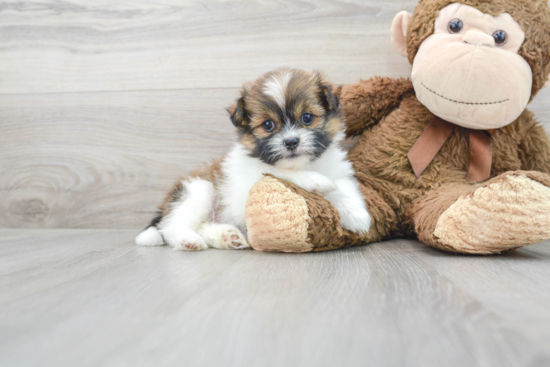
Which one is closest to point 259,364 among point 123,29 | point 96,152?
point 96,152

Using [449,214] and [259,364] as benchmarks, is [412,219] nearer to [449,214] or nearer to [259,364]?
[449,214]

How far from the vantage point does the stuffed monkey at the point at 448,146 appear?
1.21 metres

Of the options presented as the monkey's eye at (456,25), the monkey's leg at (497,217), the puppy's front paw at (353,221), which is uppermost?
the monkey's eye at (456,25)

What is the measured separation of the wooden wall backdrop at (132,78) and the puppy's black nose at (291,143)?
77 cm

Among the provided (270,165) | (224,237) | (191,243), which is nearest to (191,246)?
(191,243)

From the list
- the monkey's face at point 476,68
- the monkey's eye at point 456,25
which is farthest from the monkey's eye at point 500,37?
the monkey's eye at point 456,25

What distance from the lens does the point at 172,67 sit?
6.86ft

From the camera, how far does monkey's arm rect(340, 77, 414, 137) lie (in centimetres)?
178

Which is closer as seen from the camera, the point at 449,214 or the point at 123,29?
the point at 449,214

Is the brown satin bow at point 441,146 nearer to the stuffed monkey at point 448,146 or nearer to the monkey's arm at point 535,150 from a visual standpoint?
the stuffed monkey at point 448,146

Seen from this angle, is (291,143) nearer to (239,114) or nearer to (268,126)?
(268,126)

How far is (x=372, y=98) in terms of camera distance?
178cm

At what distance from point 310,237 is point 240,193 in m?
0.36

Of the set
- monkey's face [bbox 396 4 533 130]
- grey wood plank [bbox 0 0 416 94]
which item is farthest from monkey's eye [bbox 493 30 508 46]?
grey wood plank [bbox 0 0 416 94]
